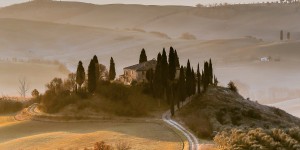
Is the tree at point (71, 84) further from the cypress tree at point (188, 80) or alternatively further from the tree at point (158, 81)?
the cypress tree at point (188, 80)

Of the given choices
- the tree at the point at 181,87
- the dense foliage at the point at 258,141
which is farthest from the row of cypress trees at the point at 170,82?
the dense foliage at the point at 258,141

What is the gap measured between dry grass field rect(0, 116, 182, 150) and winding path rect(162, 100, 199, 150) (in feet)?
3.48

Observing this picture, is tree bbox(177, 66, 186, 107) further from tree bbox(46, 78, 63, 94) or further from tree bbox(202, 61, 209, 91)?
tree bbox(46, 78, 63, 94)

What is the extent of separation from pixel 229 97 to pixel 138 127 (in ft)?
62.9

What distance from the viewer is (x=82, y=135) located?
47875mm

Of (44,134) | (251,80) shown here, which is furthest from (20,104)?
(251,80)

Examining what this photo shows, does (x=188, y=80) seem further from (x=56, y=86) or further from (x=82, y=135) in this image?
(x=82, y=135)

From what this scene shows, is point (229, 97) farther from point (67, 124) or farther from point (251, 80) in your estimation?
point (251, 80)

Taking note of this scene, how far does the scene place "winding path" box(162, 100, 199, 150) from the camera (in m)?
41.7

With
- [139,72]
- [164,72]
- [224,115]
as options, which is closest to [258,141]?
[224,115]

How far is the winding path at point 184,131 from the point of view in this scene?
41.7m

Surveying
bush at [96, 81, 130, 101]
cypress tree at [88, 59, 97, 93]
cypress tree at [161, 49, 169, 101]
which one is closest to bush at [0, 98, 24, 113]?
A: cypress tree at [88, 59, 97, 93]

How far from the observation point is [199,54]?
193 meters

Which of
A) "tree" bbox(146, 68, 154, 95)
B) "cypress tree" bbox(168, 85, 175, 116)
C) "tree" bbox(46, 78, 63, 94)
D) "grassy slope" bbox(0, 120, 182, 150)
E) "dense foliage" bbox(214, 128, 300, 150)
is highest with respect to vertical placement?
"tree" bbox(146, 68, 154, 95)
